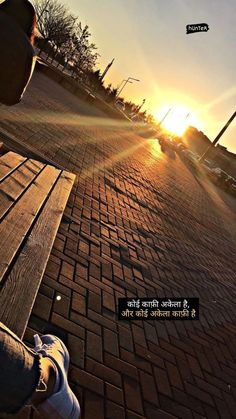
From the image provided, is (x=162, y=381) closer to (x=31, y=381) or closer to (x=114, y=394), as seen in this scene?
(x=114, y=394)

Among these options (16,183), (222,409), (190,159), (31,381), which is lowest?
(222,409)

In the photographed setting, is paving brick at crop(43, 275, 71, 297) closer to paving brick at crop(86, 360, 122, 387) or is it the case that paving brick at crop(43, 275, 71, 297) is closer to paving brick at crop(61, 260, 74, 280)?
paving brick at crop(61, 260, 74, 280)

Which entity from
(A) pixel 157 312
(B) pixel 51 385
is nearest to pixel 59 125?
(A) pixel 157 312

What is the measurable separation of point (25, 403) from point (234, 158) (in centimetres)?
5917

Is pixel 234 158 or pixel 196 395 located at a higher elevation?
pixel 234 158

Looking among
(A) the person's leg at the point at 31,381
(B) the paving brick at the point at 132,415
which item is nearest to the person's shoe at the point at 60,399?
(A) the person's leg at the point at 31,381

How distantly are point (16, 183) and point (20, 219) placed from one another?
2.14 ft

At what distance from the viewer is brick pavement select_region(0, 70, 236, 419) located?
2320 mm

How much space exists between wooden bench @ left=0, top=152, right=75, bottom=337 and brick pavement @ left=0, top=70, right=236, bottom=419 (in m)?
0.26

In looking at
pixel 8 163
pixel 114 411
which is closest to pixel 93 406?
pixel 114 411

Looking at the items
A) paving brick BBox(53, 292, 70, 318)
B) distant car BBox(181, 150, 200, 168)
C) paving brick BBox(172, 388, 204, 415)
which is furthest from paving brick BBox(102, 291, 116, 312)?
distant car BBox(181, 150, 200, 168)

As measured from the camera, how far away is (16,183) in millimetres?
3299

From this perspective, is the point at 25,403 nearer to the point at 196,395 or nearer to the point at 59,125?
the point at 196,395

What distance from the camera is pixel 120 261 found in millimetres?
3990
